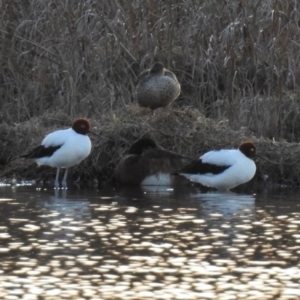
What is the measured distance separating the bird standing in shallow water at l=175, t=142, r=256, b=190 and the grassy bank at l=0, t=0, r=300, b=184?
65cm

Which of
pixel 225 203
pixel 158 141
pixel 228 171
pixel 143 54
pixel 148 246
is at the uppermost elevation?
pixel 143 54

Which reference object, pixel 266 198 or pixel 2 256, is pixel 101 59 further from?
pixel 2 256

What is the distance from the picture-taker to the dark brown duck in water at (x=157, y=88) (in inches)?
512

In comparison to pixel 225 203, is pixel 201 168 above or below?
above

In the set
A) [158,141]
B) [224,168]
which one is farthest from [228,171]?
[158,141]

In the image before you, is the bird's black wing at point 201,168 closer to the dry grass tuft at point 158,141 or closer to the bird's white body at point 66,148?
the dry grass tuft at point 158,141

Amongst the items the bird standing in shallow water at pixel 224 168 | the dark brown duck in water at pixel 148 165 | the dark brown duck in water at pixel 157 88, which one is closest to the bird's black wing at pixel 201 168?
the bird standing in shallow water at pixel 224 168

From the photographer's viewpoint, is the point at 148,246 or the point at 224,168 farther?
the point at 224,168

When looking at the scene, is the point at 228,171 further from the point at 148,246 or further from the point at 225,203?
the point at 148,246

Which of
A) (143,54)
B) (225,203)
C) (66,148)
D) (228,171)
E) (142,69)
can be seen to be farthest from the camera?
(143,54)

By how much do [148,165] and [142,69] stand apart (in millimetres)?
2334

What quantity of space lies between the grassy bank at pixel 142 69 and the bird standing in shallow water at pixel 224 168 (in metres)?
0.65

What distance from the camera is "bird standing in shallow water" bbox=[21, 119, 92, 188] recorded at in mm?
11719

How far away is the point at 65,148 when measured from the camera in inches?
462
